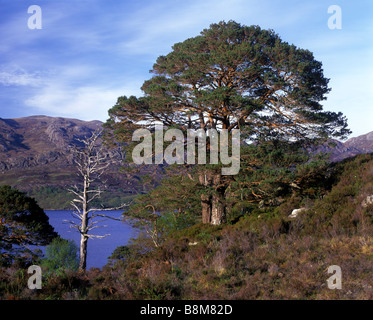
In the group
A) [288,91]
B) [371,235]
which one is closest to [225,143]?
[288,91]

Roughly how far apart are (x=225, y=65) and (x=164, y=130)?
16.4ft

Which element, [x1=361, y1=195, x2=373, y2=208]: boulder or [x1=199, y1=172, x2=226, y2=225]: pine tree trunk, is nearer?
[x1=361, y1=195, x2=373, y2=208]: boulder

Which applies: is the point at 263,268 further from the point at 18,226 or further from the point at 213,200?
the point at 18,226

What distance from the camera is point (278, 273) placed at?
7.45 meters

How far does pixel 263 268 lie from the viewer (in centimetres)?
794

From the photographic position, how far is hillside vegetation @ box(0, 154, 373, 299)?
6590 millimetres

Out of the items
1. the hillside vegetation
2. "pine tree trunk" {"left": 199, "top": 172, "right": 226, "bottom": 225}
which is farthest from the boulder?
"pine tree trunk" {"left": 199, "top": 172, "right": 226, "bottom": 225}

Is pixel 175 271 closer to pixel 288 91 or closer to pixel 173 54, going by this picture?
pixel 288 91

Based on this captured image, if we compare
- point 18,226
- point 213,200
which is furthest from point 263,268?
point 18,226

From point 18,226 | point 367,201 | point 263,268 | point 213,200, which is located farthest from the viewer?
point 18,226

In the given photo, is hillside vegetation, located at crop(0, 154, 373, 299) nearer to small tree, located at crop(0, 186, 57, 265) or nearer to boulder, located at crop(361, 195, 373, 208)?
boulder, located at crop(361, 195, 373, 208)

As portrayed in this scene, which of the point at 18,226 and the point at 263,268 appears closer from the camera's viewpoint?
the point at 263,268

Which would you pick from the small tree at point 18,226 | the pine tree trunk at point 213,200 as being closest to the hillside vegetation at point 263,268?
the pine tree trunk at point 213,200
